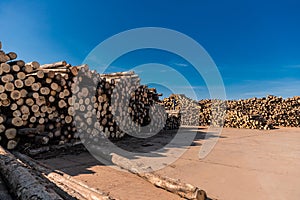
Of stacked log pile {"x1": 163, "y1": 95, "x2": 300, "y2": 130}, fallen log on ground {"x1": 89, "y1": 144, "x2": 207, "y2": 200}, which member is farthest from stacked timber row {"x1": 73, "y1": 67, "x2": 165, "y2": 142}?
stacked log pile {"x1": 163, "y1": 95, "x2": 300, "y2": 130}

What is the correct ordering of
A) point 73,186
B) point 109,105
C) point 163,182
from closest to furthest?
point 73,186, point 163,182, point 109,105

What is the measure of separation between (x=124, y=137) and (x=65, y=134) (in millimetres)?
2709

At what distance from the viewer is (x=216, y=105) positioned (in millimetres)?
18312

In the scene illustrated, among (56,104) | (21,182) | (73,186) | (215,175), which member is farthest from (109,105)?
(21,182)

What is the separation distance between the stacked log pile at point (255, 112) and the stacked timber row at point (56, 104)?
968 centimetres

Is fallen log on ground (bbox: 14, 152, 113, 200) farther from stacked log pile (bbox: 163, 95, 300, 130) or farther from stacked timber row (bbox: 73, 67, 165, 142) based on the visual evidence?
stacked log pile (bbox: 163, 95, 300, 130)

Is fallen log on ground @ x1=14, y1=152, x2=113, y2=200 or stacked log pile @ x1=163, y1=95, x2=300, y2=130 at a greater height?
stacked log pile @ x1=163, y1=95, x2=300, y2=130

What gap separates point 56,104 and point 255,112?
16.4 meters

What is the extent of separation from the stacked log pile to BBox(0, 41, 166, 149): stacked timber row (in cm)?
968

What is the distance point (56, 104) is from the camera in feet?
20.3

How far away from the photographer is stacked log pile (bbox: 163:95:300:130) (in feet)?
49.0

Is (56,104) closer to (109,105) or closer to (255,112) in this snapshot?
(109,105)

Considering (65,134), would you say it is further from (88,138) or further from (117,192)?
(117,192)

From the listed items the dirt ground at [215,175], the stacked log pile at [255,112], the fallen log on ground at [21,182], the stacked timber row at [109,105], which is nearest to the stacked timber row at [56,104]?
the stacked timber row at [109,105]
